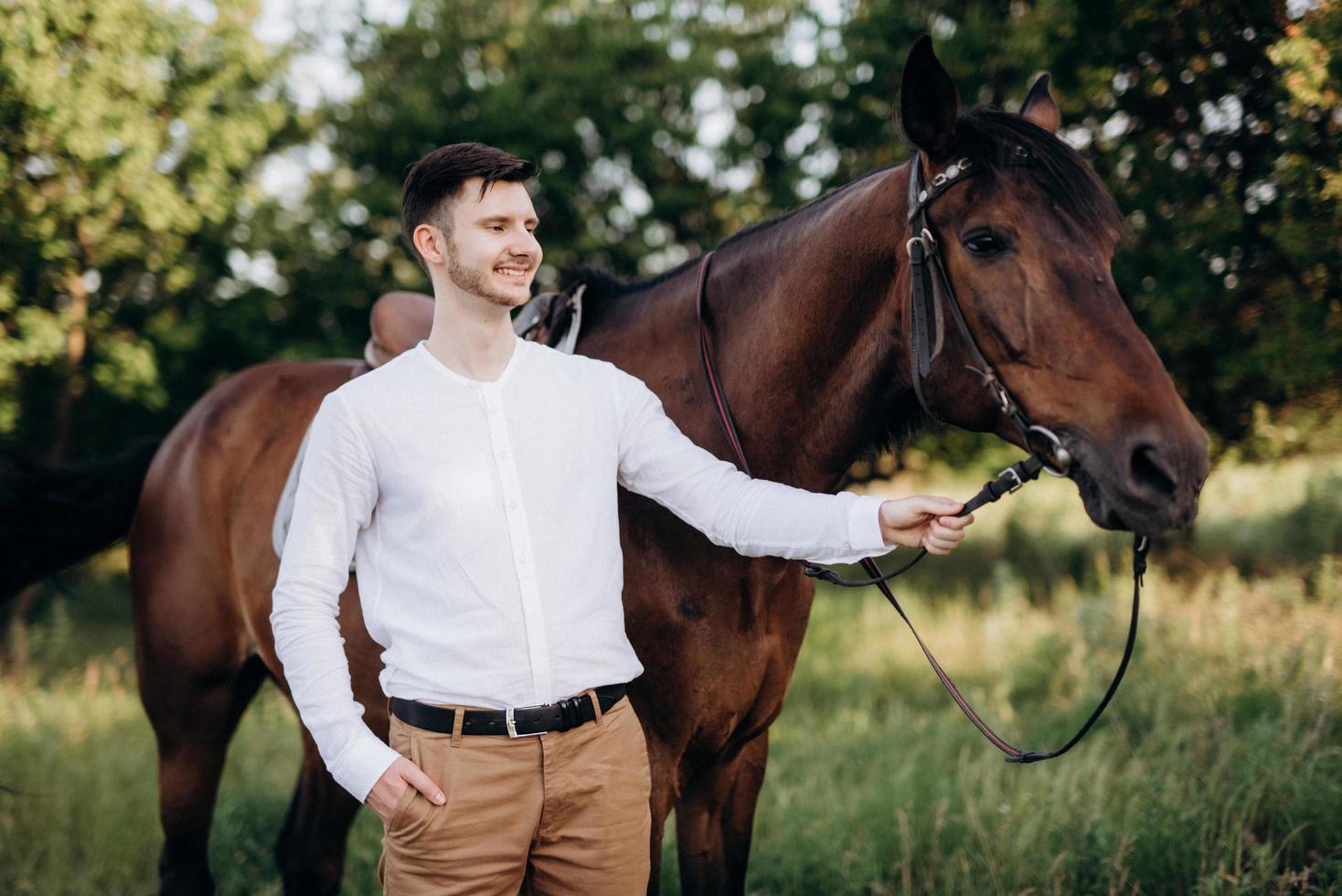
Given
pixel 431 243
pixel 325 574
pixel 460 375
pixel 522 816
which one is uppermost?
pixel 431 243

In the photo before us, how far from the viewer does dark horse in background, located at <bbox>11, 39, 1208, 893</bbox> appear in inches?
68.6

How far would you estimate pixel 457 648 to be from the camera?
1764 mm

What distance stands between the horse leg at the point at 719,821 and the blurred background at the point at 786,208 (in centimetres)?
105

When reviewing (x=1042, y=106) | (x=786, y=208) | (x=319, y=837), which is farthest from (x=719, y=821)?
(x=786, y=208)

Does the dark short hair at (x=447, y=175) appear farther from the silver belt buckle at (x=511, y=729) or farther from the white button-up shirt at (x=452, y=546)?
the silver belt buckle at (x=511, y=729)

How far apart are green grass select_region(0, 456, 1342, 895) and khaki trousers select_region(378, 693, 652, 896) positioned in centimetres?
191

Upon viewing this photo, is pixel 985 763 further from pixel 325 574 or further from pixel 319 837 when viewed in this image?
pixel 325 574

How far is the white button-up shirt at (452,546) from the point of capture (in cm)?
176

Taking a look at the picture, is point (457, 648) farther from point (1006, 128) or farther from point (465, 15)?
point (465, 15)

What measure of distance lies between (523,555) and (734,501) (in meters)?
0.51

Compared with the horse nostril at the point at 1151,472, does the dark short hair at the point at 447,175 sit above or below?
above

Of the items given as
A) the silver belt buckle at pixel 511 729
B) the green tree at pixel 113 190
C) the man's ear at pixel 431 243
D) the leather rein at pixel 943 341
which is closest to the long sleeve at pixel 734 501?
Result: the leather rein at pixel 943 341

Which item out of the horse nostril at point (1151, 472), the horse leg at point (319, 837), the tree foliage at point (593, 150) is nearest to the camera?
the horse nostril at point (1151, 472)

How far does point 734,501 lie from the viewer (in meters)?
2.06
